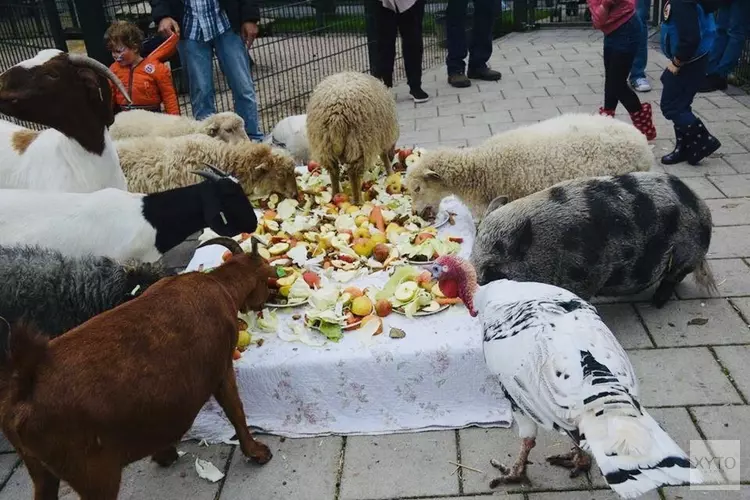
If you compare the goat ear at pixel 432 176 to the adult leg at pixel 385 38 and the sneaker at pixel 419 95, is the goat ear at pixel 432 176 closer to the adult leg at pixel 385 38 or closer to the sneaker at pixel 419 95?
the adult leg at pixel 385 38

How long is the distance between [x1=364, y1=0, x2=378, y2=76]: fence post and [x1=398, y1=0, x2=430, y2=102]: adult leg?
2.10 feet

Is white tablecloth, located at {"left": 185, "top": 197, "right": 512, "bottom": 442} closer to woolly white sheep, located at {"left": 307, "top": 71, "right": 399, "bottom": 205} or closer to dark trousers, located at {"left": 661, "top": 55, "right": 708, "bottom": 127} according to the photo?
woolly white sheep, located at {"left": 307, "top": 71, "right": 399, "bottom": 205}

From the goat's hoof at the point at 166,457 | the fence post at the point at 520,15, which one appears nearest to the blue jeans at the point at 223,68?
the goat's hoof at the point at 166,457

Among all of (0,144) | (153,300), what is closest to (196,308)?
(153,300)

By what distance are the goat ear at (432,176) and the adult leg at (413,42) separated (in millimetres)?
4181

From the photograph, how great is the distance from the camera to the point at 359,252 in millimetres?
4383

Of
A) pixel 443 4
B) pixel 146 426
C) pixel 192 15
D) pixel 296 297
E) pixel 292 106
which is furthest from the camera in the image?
pixel 443 4

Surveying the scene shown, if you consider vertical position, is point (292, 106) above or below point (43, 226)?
below

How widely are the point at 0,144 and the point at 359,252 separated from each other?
2.67 metres

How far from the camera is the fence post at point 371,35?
9117mm

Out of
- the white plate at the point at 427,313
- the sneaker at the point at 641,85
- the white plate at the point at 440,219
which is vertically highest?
the white plate at the point at 427,313

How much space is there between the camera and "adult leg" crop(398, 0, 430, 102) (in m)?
8.35

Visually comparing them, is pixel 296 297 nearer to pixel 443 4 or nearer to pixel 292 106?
pixel 292 106

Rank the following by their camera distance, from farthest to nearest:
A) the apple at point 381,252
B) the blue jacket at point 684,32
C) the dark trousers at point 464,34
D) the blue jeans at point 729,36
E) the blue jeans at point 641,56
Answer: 1. the dark trousers at point 464,34
2. the blue jeans at point 641,56
3. the blue jeans at point 729,36
4. the blue jacket at point 684,32
5. the apple at point 381,252
